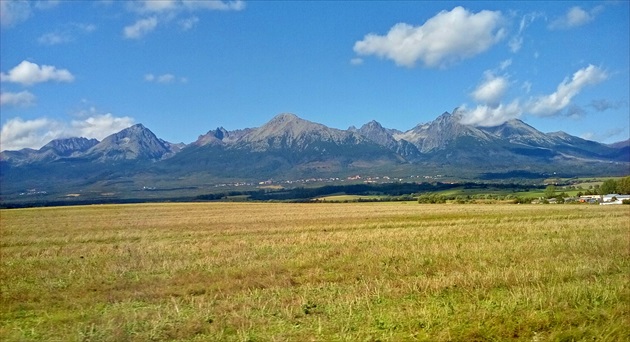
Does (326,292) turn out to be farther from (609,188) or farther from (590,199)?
(609,188)

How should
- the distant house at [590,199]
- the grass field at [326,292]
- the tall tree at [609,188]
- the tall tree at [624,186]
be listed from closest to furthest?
the grass field at [326,292] → the distant house at [590,199] → the tall tree at [624,186] → the tall tree at [609,188]

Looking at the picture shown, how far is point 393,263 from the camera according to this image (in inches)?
734

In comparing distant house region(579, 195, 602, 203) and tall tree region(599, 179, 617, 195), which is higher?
tall tree region(599, 179, 617, 195)

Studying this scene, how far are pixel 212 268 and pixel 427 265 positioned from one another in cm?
847

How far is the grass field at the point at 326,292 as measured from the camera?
1028cm

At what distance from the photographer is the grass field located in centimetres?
1028

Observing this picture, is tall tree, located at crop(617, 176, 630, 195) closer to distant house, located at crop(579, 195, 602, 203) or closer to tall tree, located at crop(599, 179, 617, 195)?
tall tree, located at crop(599, 179, 617, 195)

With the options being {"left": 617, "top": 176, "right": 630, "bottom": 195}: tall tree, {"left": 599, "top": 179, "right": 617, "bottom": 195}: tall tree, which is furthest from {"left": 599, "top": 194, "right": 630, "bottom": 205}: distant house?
{"left": 599, "top": 179, "right": 617, "bottom": 195}: tall tree

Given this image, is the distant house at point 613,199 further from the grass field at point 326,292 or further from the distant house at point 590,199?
the grass field at point 326,292

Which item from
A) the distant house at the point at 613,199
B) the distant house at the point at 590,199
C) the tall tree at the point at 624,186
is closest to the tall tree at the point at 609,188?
the tall tree at the point at 624,186

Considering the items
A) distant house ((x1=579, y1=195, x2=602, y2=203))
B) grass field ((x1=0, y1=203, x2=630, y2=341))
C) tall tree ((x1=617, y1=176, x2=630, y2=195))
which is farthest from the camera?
tall tree ((x1=617, y1=176, x2=630, y2=195))

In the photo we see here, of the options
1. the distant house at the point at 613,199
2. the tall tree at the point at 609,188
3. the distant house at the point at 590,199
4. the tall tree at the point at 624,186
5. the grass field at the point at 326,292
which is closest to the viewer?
the grass field at the point at 326,292

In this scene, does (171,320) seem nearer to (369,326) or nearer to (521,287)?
(369,326)

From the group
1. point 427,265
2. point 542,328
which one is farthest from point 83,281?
point 542,328
